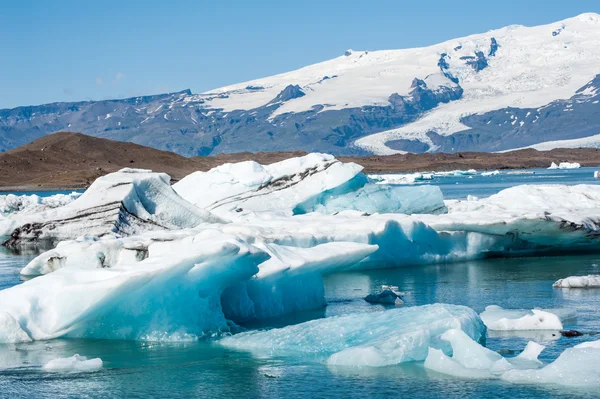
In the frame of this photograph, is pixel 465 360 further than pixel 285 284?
No

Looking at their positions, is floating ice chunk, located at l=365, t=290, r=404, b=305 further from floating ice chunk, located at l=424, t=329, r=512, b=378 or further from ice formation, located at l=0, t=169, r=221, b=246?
ice formation, located at l=0, t=169, r=221, b=246

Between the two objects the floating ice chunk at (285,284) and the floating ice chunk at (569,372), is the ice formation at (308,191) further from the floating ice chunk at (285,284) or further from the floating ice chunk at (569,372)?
the floating ice chunk at (569,372)

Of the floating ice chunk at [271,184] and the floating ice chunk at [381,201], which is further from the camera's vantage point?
the floating ice chunk at [381,201]

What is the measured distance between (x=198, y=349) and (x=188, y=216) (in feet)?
29.2

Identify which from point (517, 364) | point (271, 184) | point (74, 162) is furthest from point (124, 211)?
point (74, 162)

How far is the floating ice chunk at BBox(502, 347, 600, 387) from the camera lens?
693cm

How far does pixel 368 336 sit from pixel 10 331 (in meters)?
3.48

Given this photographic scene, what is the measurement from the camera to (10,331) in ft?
29.6

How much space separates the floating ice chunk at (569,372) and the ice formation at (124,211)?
35.1ft

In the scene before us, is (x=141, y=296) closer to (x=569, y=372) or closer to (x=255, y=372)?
(x=255, y=372)

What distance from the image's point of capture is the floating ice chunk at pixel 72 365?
26.2ft

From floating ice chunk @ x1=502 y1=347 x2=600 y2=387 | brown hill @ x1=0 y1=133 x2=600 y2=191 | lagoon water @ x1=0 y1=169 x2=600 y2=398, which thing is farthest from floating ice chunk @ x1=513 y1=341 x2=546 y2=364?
brown hill @ x1=0 y1=133 x2=600 y2=191

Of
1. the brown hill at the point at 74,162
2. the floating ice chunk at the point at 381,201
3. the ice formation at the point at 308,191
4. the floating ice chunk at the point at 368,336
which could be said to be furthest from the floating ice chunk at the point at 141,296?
the brown hill at the point at 74,162

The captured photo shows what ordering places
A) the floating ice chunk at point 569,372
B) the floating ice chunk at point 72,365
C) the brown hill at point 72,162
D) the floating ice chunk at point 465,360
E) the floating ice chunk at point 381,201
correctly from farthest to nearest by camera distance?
the brown hill at point 72,162 → the floating ice chunk at point 381,201 → the floating ice chunk at point 72,365 → the floating ice chunk at point 465,360 → the floating ice chunk at point 569,372
